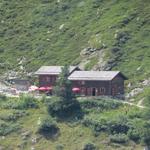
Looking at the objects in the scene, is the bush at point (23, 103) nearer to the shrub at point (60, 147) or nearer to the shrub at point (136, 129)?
the shrub at point (60, 147)

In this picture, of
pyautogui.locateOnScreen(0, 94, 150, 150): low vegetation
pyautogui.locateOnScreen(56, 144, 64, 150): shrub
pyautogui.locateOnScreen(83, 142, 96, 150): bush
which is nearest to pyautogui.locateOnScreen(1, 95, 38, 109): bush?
pyautogui.locateOnScreen(0, 94, 150, 150): low vegetation

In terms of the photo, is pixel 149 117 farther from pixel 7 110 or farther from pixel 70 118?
pixel 7 110

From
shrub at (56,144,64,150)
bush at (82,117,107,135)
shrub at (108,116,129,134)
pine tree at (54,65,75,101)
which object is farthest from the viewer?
pine tree at (54,65,75,101)

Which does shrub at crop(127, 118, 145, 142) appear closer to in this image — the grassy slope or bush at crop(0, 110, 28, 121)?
the grassy slope

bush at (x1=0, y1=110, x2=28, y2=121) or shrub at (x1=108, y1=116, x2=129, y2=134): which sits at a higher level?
bush at (x1=0, y1=110, x2=28, y2=121)

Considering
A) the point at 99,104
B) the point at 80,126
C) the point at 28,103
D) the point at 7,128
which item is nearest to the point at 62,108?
the point at 80,126
